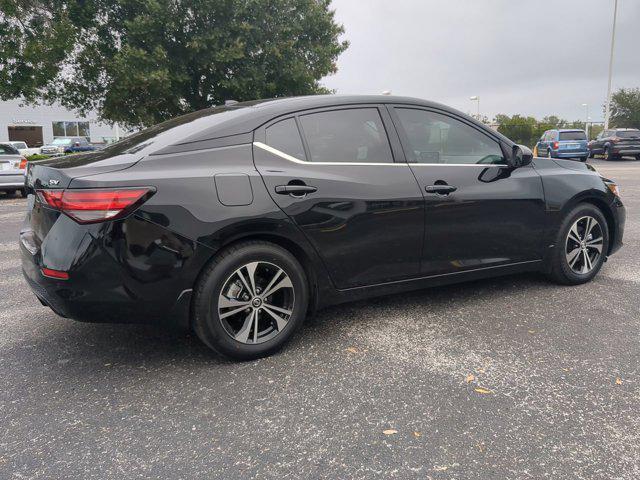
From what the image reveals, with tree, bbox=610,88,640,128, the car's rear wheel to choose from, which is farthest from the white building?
tree, bbox=610,88,640,128

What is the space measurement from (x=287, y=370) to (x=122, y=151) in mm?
1644

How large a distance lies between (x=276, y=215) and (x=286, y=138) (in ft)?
1.78

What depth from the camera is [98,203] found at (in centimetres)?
266

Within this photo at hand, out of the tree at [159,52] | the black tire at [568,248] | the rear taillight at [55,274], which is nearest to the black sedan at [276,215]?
the rear taillight at [55,274]

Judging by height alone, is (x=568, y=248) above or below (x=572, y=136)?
below

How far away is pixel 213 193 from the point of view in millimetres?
2910

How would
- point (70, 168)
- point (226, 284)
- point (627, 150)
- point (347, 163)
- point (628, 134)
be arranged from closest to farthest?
point (70, 168) < point (226, 284) < point (347, 163) < point (627, 150) < point (628, 134)

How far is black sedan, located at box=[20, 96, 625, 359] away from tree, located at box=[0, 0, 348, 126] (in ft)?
48.5

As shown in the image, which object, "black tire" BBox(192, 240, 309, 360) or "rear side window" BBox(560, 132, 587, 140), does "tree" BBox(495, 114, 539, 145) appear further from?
"black tire" BBox(192, 240, 309, 360)

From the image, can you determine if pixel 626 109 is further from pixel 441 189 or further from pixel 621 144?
pixel 441 189

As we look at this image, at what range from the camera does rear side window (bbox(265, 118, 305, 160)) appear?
10.6 ft

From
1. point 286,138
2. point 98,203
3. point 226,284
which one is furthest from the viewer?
point 286,138

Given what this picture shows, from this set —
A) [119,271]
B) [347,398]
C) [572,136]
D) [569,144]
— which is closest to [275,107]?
[119,271]

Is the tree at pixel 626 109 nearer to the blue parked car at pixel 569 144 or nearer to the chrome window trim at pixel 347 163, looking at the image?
the blue parked car at pixel 569 144
